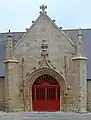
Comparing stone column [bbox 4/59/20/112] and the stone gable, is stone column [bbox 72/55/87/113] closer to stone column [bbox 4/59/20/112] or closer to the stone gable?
the stone gable

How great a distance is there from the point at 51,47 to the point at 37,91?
3588 mm

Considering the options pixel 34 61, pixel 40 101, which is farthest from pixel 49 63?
pixel 40 101

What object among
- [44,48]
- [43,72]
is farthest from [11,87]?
[44,48]

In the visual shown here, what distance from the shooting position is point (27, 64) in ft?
96.9

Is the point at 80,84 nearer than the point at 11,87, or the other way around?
the point at 80,84

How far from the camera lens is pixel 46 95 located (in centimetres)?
2934

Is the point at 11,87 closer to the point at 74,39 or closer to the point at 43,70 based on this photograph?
the point at 43,70

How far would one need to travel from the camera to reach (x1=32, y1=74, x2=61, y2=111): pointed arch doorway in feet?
96.2

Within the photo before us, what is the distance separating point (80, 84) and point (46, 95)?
2849 millimetres

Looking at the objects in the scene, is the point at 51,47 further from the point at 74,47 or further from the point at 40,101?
the point at 40,101

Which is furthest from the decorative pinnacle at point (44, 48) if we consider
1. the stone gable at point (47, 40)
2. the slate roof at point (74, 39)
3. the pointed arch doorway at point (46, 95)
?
the slate roof at point (74, 39)

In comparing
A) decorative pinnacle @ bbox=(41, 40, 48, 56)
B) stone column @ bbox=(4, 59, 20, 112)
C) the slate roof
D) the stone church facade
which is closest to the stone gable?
the stone church facade

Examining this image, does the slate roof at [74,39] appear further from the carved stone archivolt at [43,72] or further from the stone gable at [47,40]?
the carved stone archivolt at [43,72]

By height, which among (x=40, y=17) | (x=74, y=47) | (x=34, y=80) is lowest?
(x=34, y=80)
